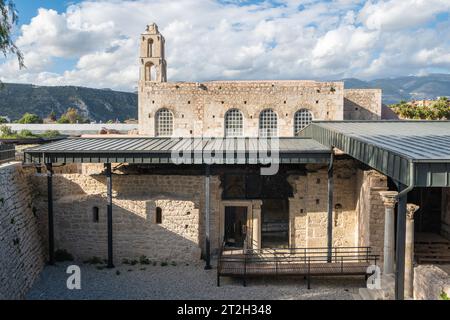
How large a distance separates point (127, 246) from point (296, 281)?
602cm

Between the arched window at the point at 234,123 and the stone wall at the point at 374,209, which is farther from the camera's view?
the arched window at the point at 234,123

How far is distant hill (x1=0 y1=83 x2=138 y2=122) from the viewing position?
11138 cm

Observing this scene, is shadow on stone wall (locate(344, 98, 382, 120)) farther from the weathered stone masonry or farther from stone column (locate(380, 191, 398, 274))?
stone column (locate(380, 191, 398, 274))

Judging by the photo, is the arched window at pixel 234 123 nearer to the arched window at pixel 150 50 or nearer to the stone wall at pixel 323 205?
the arched window at pixel 150 50

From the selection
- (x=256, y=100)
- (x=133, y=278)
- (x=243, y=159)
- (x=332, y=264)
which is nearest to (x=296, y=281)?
(x=332, y=264)

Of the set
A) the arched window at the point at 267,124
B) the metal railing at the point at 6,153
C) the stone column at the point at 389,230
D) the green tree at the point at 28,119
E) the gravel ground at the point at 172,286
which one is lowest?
the gravel ground at the point at 172,286

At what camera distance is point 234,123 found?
25.2 meters

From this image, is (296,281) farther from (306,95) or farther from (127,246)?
(306,95)

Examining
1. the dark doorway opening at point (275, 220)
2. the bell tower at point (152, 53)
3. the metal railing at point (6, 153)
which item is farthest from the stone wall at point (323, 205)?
the bell tower at point (152, 53)

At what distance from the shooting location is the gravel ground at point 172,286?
10.7m

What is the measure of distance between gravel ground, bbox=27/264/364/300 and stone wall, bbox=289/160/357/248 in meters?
2.22

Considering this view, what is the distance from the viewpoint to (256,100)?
80.6ft

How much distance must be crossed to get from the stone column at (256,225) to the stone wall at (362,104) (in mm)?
14758

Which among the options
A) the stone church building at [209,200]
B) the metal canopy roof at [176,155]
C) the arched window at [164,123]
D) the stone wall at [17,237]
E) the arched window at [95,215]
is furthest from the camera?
the arched window at [164,123]
